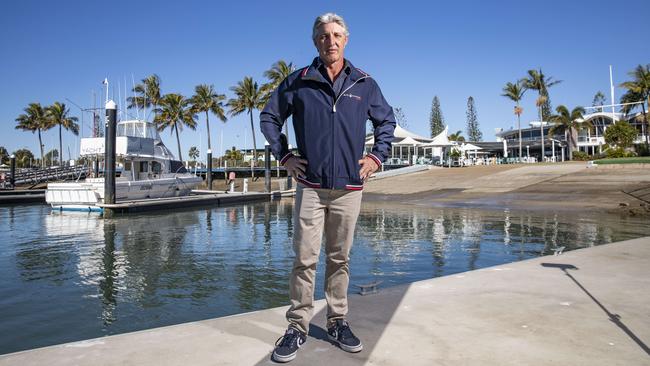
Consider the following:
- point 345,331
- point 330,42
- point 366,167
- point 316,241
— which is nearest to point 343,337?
point 345,331

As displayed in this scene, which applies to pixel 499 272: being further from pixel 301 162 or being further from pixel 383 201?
pixel 383 201

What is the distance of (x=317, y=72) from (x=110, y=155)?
1902 cm

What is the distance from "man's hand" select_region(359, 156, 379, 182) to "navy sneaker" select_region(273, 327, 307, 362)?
3.34 ft

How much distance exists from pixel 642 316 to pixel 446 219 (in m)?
12.2

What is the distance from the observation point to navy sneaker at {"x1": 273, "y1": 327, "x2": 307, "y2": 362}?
96.1 inches

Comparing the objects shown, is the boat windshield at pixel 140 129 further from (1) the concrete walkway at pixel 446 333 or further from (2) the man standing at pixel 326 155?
(2) the man standing at pixel 326 155

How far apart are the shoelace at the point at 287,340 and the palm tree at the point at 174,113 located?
55.4 meters

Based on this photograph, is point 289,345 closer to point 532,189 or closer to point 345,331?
point 345,331

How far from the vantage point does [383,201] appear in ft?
84.3

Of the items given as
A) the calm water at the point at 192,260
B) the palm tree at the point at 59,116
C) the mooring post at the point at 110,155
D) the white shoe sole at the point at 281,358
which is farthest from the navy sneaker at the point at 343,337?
the palm tree at the point at 59,116

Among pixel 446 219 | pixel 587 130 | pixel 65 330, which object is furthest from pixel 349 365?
pixel 587 130

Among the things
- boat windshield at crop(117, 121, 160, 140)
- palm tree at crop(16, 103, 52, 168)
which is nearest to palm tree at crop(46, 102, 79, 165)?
palm tree at crop(16, 103, 52, 168)

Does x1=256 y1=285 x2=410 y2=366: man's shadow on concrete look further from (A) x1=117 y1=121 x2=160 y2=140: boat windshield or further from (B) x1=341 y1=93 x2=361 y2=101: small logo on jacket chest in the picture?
(A) x1=117 y1=121 x2=160 y2=140: boat windshield

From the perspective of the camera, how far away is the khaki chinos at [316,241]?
2777 millimetres
